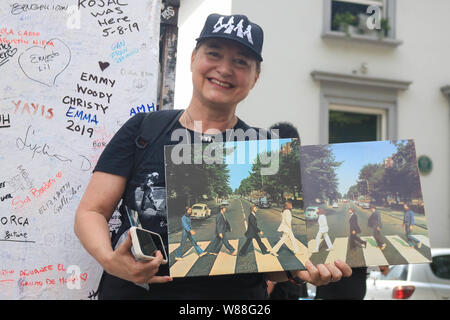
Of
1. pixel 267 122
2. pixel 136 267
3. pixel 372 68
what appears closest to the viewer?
pixel 136 267

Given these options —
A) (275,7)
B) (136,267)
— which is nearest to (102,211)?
(136,267)

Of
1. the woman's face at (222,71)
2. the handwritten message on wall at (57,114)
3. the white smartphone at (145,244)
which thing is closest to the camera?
the white smartphone at (145,244)

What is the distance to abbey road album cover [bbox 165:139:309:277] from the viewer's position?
1511 mm

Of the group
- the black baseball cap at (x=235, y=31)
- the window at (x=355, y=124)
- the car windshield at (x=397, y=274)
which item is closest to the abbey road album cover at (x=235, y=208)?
the black baseball cap at (x=235, y=31)

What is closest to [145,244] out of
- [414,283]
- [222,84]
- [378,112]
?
[222,84]

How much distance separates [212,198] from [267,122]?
21.9 feet

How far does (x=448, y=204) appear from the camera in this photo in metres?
8.72

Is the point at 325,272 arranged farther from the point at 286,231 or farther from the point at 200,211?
the point at 200,211

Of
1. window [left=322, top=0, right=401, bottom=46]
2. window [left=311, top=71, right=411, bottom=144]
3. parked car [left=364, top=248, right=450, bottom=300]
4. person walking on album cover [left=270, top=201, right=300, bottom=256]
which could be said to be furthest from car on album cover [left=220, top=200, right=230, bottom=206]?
window [left=322, top=0, right=401, bottom=46]

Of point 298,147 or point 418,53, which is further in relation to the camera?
point 418,53

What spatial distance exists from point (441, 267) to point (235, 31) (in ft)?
15.2

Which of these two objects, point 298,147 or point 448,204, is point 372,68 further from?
point 298,147

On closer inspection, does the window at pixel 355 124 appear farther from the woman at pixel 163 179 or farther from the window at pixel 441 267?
the woman at pixel 163 179

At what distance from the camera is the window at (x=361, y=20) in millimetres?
8539
